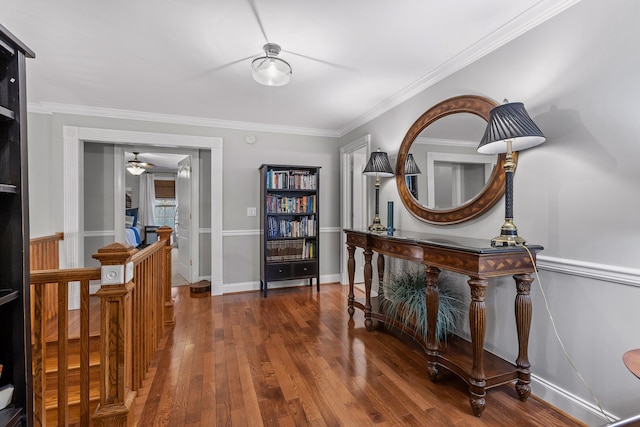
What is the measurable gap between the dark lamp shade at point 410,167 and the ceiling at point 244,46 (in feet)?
2.09

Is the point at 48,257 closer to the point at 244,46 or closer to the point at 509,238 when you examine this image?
the point at 244,46

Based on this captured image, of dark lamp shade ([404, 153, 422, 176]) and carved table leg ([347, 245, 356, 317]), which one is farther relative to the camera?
carved table leg ([347, 245, 356, 317])

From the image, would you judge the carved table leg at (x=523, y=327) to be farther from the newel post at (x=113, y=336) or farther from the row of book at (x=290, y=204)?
the row of book at (x=290, y=204)

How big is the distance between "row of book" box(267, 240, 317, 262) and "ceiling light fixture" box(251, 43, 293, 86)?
2228mm

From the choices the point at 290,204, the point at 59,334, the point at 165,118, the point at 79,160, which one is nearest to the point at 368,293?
the point at 290,204

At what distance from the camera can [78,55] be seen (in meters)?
2.29

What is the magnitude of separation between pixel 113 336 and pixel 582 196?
2512 mm

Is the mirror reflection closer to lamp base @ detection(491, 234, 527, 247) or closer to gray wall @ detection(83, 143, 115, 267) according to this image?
lamp base @ detection(491, 234, 527, 247)

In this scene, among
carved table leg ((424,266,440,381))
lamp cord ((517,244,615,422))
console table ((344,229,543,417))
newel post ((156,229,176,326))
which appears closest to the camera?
lamp cord ((517,244,615,422))

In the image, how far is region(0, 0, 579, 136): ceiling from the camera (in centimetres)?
176

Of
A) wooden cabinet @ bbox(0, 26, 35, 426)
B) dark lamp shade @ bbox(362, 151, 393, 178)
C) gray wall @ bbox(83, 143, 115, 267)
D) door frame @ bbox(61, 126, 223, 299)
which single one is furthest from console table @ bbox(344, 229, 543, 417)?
gray wall @ bbox(83, 143, 115, 267)

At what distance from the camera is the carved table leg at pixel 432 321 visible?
1.95 m

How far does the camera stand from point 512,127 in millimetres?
1621

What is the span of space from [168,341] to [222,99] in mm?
2428
